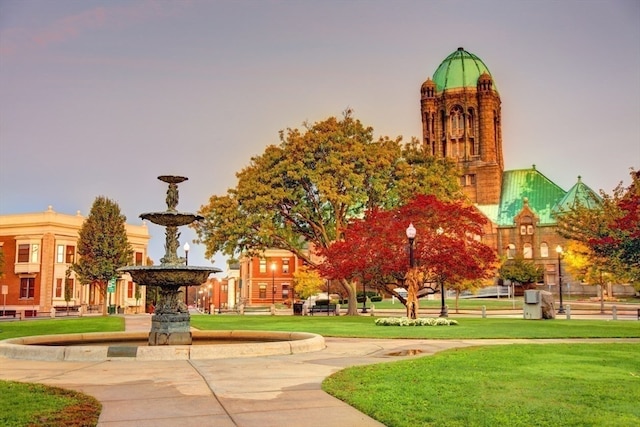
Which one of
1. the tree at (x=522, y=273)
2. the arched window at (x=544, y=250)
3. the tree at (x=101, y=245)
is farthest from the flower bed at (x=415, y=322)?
the arched window at (x=544, y=250)

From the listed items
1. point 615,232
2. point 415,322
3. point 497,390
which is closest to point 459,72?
point 615,232

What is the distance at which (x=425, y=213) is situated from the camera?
34.7 m

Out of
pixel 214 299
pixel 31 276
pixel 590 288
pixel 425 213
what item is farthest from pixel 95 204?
pixel 214 299

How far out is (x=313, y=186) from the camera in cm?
4478

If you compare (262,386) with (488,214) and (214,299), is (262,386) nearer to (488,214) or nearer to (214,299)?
(488,214)

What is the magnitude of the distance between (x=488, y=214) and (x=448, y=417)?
106m

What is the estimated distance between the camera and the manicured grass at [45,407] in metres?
7.14

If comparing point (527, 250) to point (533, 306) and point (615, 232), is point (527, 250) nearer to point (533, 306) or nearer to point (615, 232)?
point (615, 232)

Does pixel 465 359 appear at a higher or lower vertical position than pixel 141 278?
lower

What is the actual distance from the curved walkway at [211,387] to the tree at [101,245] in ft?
143

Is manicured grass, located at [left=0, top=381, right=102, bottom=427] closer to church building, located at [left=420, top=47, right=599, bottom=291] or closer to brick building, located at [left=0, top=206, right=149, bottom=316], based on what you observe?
brick building, located at [left=0, top=206, right=149, bottom=316]

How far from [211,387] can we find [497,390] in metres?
4.23

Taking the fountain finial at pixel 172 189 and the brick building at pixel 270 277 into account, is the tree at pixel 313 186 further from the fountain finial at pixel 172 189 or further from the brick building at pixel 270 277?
the brick building at pixel 270 277

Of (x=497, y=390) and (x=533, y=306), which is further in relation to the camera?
(x=533, y=306)
